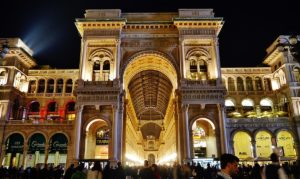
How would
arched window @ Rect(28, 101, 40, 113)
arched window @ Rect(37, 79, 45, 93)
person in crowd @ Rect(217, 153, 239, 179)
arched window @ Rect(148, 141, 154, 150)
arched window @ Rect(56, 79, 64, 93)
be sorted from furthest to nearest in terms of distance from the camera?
arched window @ Rect(148, 141, 154, 150), arched window @ Rect(56, 79, 64, 93), arched window @ Rect(37, 79, 45, 93), arched window @ Rect(28, 101, 40, 113), person in crowd @ Rect(217, 153, 239, 179)

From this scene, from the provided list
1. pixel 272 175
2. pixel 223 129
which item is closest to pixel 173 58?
pixel 223 129

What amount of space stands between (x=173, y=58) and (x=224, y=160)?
29.6 metres

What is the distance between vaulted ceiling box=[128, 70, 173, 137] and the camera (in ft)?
148

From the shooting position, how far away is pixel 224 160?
505cm

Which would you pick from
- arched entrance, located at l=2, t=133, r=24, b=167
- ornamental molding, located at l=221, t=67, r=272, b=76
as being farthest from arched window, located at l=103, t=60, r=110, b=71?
ornamental molding, located at l=221, t=67, r=272, b=76

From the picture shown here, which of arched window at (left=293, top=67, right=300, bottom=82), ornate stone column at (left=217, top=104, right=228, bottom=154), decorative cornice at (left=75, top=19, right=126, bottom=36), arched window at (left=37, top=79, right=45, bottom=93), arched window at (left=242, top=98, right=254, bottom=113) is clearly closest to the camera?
ornate stone column at (left=217, top=104, right=228, bottom=154)

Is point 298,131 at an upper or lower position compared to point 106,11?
lower

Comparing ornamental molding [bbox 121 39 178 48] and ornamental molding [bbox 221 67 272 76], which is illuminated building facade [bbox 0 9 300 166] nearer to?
ornamental molding [bbox 121 39 178 48]

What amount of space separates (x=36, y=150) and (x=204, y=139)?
890 inches

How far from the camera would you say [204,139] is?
115ft

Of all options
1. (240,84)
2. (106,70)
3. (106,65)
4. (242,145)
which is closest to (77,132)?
(106,70)

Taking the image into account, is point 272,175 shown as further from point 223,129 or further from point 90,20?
point 90,20

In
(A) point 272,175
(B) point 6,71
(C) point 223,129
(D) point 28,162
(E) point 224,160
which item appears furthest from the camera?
(B) point 6,71

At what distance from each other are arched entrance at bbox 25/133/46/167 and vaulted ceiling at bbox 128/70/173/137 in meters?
15.6
